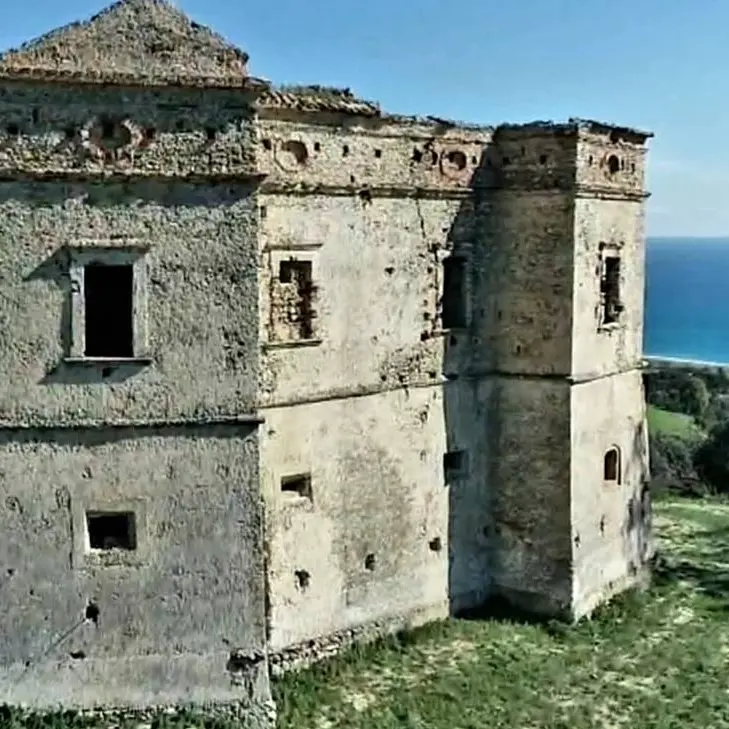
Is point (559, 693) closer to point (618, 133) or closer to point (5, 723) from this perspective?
point (5, 723)

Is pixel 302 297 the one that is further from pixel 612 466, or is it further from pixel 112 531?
pixel 612 466

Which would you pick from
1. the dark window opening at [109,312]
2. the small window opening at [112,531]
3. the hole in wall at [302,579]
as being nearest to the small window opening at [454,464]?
the hole in wall at [302,579]

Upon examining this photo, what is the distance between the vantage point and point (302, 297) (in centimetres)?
1355

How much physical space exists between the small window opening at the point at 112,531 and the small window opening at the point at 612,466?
26.1 ft

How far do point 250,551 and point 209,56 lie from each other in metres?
5.06

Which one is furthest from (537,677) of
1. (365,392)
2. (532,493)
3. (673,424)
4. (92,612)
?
(673,424)

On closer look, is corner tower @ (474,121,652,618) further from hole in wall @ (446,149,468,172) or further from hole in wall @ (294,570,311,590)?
hole in wall @ (294,570,311,590)

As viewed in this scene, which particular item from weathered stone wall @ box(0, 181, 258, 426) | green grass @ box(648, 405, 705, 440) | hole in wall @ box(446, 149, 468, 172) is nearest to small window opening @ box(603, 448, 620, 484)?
hole in wall @ box(446, 149, 468, 172)

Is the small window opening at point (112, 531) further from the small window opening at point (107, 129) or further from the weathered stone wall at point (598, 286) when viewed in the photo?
the weathered stone wall at point (598, 286)

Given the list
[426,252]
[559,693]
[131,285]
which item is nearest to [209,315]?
[131,285]

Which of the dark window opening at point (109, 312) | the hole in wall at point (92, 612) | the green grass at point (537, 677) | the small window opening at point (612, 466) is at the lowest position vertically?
the green grass at point (537, 677)

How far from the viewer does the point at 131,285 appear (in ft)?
37.4

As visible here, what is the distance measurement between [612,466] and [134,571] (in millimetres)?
8211

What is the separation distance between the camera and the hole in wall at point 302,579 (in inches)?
536
